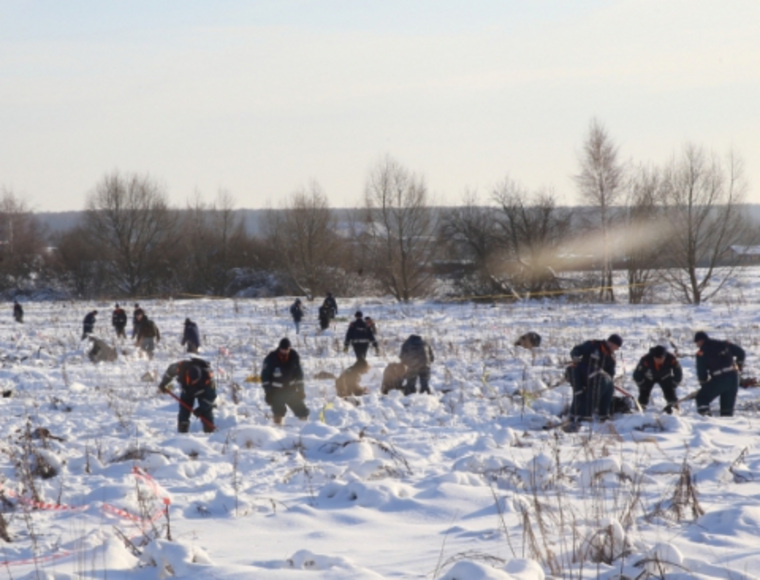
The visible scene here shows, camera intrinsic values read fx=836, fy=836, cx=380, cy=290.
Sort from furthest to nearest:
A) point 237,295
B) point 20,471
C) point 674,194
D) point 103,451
Result: point 237,295 < point 674,194 < point 103,451 < point 20,471

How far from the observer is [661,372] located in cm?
1159

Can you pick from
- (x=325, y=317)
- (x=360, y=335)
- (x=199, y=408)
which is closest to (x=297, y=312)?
(x=325, y=317)

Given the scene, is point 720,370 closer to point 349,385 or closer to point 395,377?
point 395,377

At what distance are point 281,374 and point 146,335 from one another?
34.0ft

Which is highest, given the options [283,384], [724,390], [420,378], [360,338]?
[360,338]

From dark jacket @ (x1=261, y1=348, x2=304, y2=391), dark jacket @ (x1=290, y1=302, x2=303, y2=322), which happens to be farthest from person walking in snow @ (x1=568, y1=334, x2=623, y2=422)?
dark jacket @ (x1=290, y1=302, x2=303, y2=322)

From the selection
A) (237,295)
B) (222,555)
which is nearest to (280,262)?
(237,295)

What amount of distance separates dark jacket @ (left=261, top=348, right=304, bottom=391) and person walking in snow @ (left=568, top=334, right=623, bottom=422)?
3.64 meters

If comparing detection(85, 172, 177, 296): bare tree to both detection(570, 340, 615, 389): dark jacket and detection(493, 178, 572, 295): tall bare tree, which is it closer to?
detection(493, 178, 572, 295): tall bare tree

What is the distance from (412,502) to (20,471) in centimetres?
339

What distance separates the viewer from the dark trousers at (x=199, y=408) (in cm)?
1063

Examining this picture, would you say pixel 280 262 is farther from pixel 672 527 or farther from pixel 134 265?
pixel 672 527

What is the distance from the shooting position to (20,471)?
7.03 meters

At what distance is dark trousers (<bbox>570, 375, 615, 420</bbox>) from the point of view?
10258 millimetres
